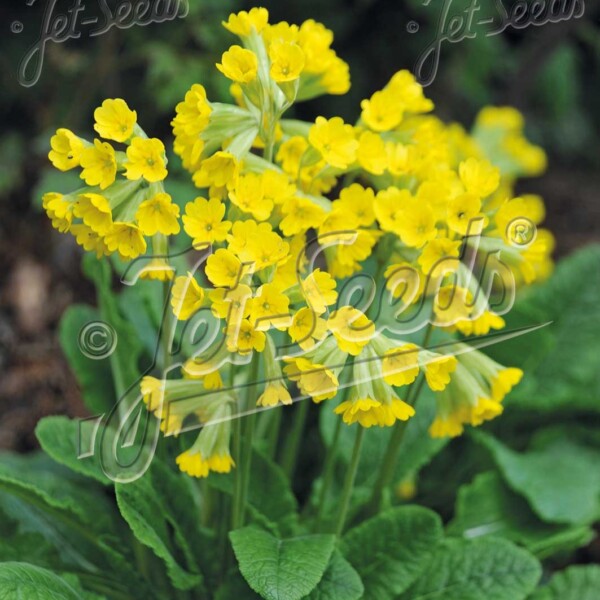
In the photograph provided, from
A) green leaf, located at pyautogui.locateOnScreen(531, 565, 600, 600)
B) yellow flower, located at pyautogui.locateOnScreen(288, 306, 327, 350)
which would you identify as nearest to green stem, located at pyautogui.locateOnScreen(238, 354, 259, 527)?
yellow flower, located at pyautogui.locateOnScreen(288, 306, 327, 350)

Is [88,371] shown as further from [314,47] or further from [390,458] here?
[314,47]

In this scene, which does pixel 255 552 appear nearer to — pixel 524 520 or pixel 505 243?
pixel 505 243

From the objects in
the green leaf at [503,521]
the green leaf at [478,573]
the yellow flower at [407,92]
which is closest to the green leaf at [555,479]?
the green leaf at [503,521]

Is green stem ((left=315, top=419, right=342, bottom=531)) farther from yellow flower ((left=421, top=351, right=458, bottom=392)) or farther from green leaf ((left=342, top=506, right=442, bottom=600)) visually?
yellow flower ((left=421, top=351, right=458, bottom=392))

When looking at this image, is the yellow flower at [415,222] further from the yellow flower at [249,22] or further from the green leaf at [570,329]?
the green leaf at [570,329]

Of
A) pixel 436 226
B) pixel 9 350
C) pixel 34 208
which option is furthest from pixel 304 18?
pixel 436 226

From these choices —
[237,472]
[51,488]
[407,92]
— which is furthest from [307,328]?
[51,488]
